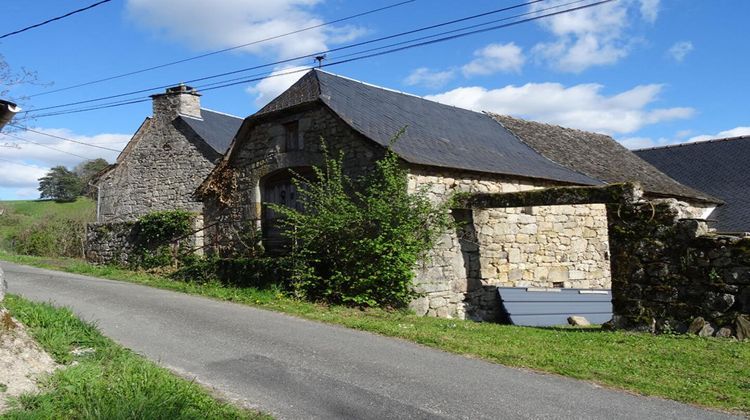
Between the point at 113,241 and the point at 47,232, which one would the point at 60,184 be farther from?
the point at 113,241

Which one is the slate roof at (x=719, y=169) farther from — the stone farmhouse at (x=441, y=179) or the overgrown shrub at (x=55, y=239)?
the overgrown shrub at (x=55, y=239)

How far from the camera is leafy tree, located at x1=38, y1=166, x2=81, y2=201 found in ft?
168

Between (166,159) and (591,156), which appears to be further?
(166,159)

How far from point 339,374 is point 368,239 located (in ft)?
16.6

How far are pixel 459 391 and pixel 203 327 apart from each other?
13.4 ft

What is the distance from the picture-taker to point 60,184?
53812 mm

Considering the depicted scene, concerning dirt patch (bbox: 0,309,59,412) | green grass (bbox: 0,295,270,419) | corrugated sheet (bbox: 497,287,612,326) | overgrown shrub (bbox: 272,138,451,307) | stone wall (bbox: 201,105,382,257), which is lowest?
corrugated sheet (bbox: 497,287,612,326)

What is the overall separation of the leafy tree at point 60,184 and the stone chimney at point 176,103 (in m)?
31.0

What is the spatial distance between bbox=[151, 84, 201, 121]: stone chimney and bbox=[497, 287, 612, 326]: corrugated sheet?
1531cm

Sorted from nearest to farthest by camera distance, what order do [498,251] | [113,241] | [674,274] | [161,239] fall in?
[674,274]
[498,251]
[161,239]
[113,241]

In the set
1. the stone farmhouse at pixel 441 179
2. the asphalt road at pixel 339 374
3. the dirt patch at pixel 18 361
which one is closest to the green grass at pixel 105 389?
→ the dirt patch at pixel 18 361

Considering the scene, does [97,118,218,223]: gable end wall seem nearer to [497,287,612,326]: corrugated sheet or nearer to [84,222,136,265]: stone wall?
[84,222,136,265]: stone wall

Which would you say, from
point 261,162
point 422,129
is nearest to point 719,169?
point 422,129

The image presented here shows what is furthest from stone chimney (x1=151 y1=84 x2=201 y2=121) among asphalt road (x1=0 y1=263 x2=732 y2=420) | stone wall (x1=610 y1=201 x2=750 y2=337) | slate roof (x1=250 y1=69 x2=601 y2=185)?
stone wall (x1=610 y1=201 x2=750 y2=337)
